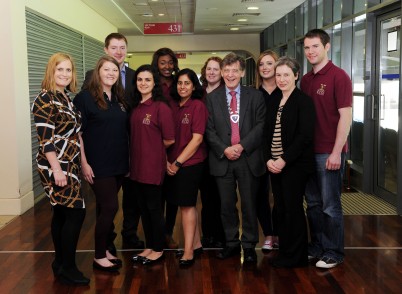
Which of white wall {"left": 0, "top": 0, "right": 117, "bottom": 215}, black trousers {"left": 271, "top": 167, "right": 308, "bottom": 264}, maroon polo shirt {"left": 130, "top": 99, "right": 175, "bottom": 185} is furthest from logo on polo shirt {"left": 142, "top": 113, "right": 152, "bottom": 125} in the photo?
white wall {"left": 0, "top": 0, "right": 117, "bottom": 215}

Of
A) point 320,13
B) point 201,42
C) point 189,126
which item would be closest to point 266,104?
point 189,126

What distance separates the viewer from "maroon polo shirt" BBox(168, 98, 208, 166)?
150 inches

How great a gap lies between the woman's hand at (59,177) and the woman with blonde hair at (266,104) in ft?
4.81

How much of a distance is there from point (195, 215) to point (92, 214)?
6.78 ft

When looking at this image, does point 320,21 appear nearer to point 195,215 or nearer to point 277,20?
point 277,20

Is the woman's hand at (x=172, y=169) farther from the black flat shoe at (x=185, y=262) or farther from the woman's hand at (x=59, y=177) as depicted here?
the woman's hand at (x=59, y=177)

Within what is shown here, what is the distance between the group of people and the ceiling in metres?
6.54

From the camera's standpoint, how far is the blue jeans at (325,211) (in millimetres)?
3754

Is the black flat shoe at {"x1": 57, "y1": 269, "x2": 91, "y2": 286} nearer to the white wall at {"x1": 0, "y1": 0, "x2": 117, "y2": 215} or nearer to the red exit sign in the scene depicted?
the white wall at {"x1": 0, "y1": 0, "x2": 117, "y2": 215}

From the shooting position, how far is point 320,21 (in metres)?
9.35

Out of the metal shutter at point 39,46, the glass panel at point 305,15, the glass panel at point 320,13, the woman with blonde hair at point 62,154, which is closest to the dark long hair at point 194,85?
the woman with blonde hair at point 62,154

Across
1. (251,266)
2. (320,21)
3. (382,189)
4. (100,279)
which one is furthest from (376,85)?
(100,279)

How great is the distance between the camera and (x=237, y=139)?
12.7 ft

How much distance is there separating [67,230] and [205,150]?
1.18 meters
